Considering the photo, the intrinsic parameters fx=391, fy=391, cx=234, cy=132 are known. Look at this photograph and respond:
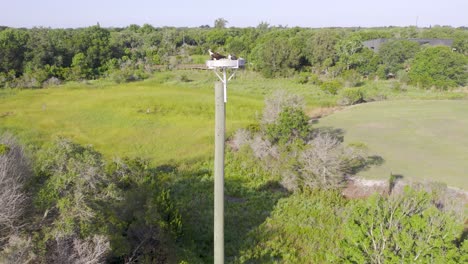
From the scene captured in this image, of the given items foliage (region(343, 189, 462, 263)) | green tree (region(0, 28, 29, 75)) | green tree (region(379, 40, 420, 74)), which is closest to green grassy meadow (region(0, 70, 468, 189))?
foliage (region(343, 189, 462, 263))

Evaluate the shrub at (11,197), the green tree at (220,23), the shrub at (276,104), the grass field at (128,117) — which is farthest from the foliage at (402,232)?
the green tree at (220,23)

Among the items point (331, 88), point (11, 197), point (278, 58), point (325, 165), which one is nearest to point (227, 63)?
point (11, 197)

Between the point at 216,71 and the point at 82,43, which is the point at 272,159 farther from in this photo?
the point at 82,43

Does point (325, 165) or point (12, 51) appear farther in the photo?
point (12, 51)

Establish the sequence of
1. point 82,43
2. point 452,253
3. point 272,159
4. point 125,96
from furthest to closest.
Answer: point 82,43 < point 125,96 < point 272,159 < point 452,253

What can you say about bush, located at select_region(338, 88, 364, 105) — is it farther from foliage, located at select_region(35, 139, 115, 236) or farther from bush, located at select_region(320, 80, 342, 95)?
foliage, located at select_region(35, 139, 115, 236)

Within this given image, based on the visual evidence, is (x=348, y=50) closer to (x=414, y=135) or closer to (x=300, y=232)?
(x=414, y=135)

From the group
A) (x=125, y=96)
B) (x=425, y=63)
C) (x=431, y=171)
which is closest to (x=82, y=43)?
(x=125, y=96)
